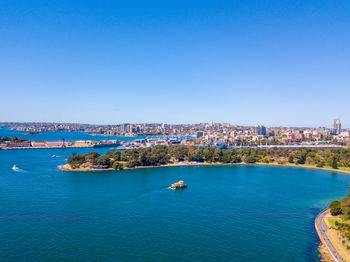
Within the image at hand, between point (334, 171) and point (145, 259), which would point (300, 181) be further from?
point (145, 259)

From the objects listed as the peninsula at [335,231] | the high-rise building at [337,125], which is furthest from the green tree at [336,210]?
the high-rise building at [337,125]

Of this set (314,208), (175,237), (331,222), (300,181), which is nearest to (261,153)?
(300,181)

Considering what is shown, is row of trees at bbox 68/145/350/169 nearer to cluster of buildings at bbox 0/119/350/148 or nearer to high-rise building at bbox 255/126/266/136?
cluster of buildings at bbox 0/119/350/148

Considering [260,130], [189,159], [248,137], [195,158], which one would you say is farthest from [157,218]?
[260,130]

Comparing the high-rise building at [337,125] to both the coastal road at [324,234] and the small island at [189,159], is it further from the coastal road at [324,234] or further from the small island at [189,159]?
the coastal road at [324,234]

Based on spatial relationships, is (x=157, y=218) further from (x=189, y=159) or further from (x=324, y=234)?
(x=189, y=159)

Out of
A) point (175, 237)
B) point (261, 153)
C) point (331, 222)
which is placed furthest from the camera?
point (261, 153)

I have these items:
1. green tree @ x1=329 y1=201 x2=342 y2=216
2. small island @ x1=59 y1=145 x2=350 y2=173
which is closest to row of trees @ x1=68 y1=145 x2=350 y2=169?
small island @ x1=59 y1=145 x2=350 y2=173
